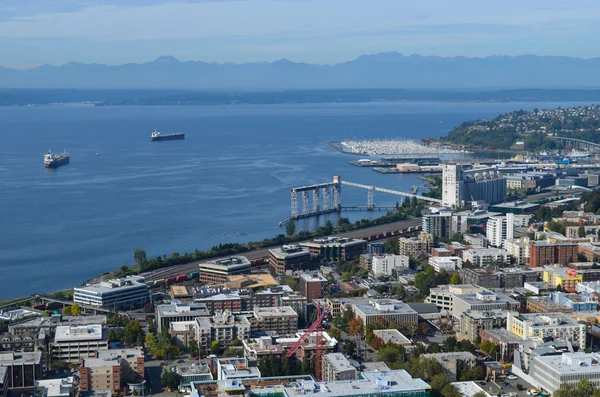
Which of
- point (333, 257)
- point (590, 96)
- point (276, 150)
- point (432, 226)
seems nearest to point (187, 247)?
point (333, 257)

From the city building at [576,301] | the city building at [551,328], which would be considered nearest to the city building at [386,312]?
the city building at [551,328]

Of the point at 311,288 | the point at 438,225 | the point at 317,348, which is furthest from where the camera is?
the point at 438,225

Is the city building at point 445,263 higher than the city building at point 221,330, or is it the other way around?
the city building at point 221,330

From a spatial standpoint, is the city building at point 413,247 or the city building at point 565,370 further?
the city building at point 413,247

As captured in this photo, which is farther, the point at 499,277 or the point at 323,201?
the point at 323,201

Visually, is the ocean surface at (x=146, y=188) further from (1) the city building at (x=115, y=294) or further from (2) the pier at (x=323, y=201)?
(1) the city building at (x=115, y=294)

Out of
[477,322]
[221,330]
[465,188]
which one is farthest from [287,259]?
[465,188]

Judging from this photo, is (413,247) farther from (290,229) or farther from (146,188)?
(146,188)
